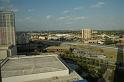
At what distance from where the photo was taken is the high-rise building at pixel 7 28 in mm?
14562

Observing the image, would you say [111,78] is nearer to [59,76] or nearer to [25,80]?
[59,76]

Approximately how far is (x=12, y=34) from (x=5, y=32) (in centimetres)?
62

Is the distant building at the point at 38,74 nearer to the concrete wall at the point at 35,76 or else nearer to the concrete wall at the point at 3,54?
the concrete wall at the point at 35,76

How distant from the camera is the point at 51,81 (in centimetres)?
586

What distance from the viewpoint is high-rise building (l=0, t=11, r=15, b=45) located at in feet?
47.8

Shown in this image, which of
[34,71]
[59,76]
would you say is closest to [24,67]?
[34,71]

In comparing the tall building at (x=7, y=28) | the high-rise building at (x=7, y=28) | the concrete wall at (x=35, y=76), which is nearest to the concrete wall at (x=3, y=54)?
the tall building at (x=7, y=28)

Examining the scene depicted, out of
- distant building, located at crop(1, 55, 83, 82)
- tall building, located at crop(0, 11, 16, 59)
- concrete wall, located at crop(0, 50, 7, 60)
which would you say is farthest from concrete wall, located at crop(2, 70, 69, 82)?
tall building, located at crop(0, 11, 16, 59)

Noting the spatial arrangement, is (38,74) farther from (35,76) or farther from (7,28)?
(7,28)

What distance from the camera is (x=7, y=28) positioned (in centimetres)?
1466

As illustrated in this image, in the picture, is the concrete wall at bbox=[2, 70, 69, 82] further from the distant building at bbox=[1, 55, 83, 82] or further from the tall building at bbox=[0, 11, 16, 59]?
the tall building at bbox=[0, 11, 16, 59]

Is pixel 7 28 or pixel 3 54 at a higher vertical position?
pixel 7 28

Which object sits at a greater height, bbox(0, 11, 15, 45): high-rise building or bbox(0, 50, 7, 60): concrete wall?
bbox(0, 11, 15, 45): high-rise building

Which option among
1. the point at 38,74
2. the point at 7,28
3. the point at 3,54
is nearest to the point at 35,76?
the point at 38,74
